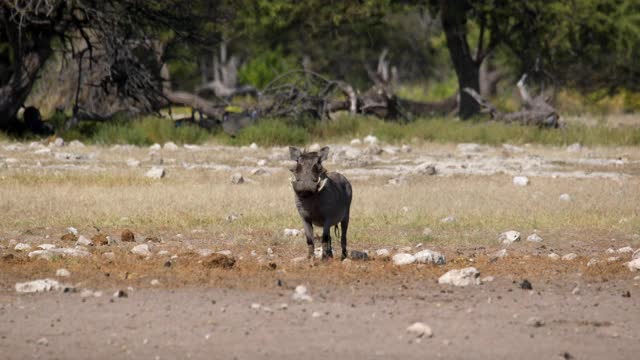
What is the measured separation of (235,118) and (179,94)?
13.4 feet

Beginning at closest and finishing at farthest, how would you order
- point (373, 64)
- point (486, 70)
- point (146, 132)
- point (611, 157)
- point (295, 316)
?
point (295, 316) → point (611, 157) → point (146, 132) → point (486, 70) → point (373, 64)

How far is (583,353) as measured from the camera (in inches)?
304

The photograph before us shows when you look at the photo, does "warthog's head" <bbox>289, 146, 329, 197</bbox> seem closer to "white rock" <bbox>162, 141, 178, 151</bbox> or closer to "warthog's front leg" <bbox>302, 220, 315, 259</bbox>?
"warthog's front leg" <bbox>302, 220, 315, 259</bbox>

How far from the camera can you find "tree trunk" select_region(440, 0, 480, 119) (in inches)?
1458

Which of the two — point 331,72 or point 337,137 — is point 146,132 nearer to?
point 337,137

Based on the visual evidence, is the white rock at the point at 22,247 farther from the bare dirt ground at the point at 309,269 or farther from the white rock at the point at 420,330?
the white rock at the point at 420,330

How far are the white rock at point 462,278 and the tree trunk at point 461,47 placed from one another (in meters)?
26.4

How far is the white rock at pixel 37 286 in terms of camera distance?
9.36 metres

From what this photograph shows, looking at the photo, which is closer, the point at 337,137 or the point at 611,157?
the point at 611,157

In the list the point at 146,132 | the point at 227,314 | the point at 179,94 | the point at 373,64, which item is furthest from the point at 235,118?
the point at 373,64

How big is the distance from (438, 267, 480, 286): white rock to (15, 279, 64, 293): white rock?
9.74 ft

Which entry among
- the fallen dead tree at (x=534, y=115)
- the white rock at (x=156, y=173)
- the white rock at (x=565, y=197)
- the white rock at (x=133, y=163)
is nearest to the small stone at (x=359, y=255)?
the white rock at (x=565, y=197)

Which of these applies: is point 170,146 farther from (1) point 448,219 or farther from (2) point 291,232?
(2) point 291,232

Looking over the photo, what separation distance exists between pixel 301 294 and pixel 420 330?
4.44ft
